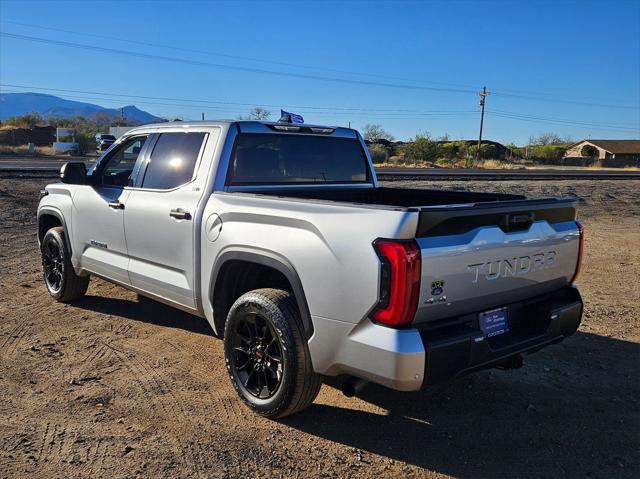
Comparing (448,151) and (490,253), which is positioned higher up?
(490,253)

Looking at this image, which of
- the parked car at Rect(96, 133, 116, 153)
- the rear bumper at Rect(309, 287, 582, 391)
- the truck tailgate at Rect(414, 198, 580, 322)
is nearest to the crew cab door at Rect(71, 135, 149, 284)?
the rear bumper at Rect(309, 287, 582, 391)

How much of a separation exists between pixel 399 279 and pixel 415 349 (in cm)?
37

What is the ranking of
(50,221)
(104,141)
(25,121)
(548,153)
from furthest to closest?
(548,153), (25,121), (104,141), (50,221)

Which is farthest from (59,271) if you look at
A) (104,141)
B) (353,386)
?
(104,141)

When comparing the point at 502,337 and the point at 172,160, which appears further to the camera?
the point at 172,160

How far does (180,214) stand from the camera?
4.31 metres

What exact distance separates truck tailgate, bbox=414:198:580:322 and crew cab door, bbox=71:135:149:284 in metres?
3.05

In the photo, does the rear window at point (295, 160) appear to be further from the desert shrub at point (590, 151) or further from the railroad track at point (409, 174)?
the desert shrub at point (590, 151)

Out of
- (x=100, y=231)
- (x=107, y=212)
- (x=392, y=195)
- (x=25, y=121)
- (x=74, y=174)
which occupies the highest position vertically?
(x=25, y=121)

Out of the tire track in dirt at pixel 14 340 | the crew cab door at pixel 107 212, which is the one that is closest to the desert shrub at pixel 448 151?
the crew cab door at pixel 107 212

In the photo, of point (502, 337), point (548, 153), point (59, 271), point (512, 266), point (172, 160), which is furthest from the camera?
point (548, 153)

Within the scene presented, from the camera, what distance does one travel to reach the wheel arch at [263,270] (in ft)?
11.0

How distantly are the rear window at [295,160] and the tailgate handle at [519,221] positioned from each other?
206 cm

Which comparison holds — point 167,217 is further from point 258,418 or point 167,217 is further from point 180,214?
point 258,418
